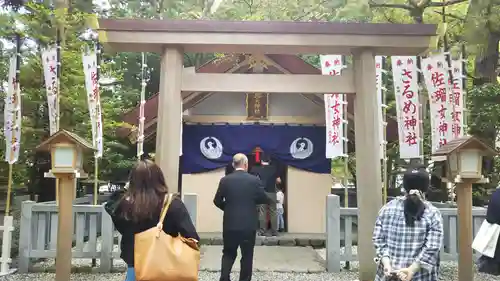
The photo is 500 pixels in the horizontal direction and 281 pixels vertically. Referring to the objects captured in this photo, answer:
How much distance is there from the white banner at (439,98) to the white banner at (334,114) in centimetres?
180

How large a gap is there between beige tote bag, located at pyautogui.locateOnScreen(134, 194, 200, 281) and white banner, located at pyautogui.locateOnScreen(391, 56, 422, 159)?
638 cm

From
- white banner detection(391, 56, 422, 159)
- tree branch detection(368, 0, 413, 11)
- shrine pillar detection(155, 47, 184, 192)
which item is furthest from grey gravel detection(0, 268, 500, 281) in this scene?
tree branch detection(368, 0, 413, 11)

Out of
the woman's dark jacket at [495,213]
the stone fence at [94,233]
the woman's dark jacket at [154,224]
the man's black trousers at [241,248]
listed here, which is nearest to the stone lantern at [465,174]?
the stone fence at [94,233]

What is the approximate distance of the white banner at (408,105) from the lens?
28.4ft

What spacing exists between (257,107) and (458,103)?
4834mm

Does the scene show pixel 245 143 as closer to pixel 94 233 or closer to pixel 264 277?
pixel 264 277

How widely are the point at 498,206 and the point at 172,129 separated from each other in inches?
152

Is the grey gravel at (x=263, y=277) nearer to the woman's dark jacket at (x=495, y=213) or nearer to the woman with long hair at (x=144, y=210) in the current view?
the woman's dark jacket at (x=495, y=213)

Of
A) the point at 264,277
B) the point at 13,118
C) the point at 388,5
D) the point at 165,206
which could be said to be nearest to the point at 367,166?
the point at 264,277

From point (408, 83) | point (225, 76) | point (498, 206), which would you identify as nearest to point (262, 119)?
point (408, 83)

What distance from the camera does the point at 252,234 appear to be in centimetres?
538

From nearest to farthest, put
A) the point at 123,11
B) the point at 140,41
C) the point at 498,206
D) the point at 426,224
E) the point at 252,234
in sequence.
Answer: the point at 426,224, the point at 498,206, the point at 252,234, the point at 140,41, the point at 123,11

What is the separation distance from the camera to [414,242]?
343cm

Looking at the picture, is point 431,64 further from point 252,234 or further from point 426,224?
point 426,224
